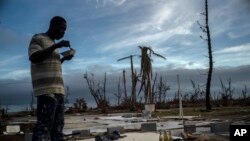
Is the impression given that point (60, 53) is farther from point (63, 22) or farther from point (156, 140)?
point (156, 140)

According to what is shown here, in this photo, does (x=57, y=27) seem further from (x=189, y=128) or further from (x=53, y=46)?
(x=189, y=128)

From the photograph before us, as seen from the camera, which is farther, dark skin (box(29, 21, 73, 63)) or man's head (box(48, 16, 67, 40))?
man's head (box(48, 16, 67, 40))

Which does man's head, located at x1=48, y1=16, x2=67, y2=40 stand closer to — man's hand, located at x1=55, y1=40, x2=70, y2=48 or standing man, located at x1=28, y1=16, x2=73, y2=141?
standing man, located at x1=28, y1=16, x2=73, y2=141

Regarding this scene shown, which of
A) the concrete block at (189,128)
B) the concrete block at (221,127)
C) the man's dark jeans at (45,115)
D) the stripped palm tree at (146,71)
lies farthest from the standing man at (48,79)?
the stripped palm tree at (146,71)

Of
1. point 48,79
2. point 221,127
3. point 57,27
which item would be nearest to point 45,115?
point 48,79

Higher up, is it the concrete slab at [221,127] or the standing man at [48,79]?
the standing man at [48,79]

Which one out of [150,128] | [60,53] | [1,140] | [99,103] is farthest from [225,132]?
[99,103]

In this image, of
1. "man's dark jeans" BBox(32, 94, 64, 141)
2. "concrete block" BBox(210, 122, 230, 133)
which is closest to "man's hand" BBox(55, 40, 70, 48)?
"man's dark jeans" BBox(32, 94, 64, 141)

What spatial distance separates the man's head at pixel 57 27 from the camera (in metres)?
4.32

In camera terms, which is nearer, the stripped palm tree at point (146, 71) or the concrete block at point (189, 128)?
the concrete block at point (189, 128)

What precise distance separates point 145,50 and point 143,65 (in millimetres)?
654

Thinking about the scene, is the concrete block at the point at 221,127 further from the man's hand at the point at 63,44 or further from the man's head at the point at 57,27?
the man's hand at the point at 63,44

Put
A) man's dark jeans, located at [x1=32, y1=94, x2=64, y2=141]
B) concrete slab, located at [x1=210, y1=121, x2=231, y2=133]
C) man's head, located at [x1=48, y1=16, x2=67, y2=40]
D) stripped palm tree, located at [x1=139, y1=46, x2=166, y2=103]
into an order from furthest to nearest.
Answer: stripped palm tree, located at [x1=139, y1=46, x2=166, y2=103]
concrete slab, located at [x1=210, y1=121, x2=231, y2=133]
man's head, located at [x1=48, y1=16, x2=67, y2=40]
man's dark jeans, located at [x1=32, y1=94, x2=64, y2=141]

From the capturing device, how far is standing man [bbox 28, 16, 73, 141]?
13.3 ft
